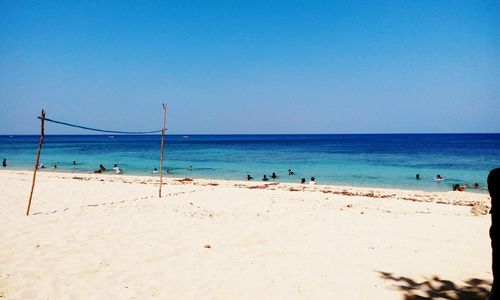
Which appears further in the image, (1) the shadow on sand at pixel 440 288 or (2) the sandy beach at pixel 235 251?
(2) the sandy beach at pixel 235 251

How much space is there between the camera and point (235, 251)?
7.93 m

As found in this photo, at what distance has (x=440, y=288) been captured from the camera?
5.81 meters

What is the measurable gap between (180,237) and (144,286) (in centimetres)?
311

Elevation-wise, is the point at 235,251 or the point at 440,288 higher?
the point at 440,288

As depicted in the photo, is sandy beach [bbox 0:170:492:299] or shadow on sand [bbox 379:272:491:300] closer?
shadow on sand [bbox 379:272:491:300]

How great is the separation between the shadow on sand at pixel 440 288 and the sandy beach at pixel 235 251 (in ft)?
0.10

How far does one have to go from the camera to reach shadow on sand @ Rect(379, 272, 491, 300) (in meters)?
5.37

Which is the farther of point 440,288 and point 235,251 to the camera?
point 235,251

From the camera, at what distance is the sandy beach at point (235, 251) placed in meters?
5.84

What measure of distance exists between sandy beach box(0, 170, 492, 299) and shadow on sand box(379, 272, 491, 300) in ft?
0.10

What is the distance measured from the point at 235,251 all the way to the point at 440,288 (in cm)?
416

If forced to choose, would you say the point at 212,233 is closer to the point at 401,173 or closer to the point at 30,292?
the point at 30,292

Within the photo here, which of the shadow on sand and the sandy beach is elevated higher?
the shadow on sand

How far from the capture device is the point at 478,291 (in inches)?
220
